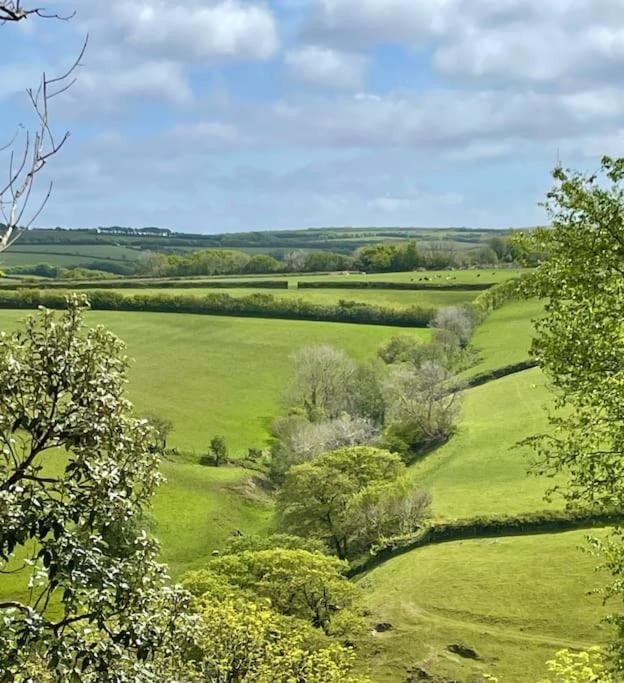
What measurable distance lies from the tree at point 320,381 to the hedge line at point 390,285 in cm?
5285

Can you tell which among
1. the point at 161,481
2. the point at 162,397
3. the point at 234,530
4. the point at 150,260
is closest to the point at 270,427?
the point at 162,397

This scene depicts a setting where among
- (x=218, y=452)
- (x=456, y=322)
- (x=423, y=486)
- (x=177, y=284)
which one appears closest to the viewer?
(x=423, y=486)

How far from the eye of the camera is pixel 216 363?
107500mm

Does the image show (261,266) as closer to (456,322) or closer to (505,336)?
(456,322)

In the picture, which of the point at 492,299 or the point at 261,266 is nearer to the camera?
the point at 492,299

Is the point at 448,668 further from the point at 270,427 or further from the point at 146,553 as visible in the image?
the point at 270,427

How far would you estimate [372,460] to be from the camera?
176 ft

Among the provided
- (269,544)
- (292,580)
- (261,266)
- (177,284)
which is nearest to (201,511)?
(269,544)

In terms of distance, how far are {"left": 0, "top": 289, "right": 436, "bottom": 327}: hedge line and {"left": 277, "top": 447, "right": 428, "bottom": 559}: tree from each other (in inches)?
2790

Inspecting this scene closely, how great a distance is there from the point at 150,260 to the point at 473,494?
455 ft

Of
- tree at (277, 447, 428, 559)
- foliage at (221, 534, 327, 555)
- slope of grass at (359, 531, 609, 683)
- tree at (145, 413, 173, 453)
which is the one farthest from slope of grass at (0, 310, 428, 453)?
slope of grass at (359, 531, 609, 683)

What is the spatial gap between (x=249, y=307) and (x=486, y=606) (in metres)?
92.9

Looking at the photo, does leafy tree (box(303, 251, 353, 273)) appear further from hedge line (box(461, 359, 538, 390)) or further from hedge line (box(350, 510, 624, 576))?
hedge line (box(350, 510, 624, 576))

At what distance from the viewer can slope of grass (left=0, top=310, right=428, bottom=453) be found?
285ft
